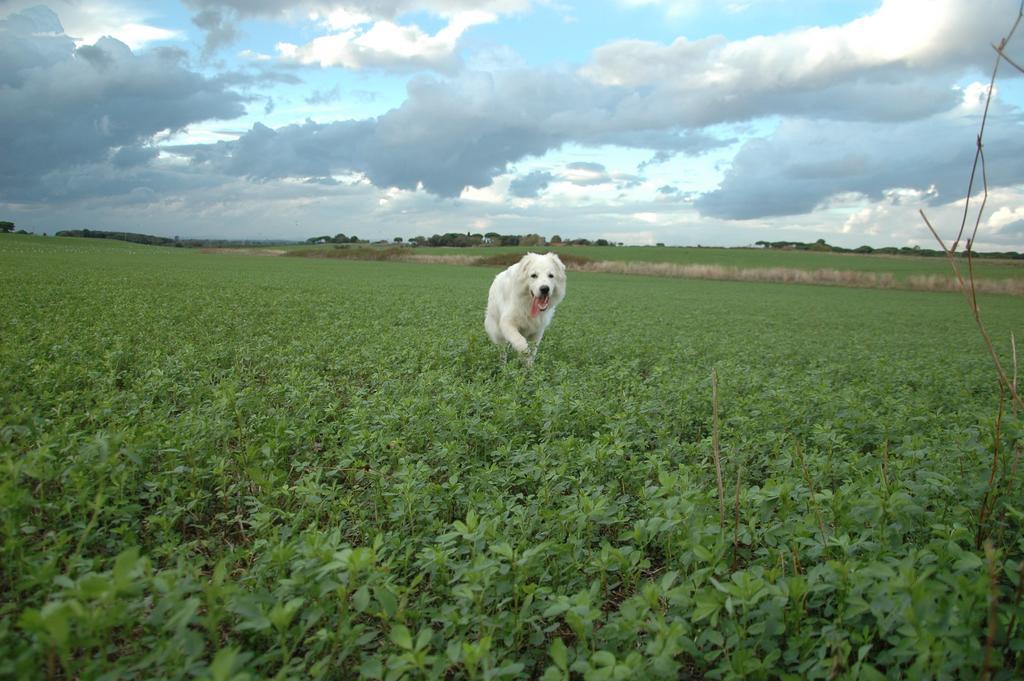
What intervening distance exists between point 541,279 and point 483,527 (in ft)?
23.2

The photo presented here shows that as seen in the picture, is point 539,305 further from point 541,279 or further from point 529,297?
point 541,279

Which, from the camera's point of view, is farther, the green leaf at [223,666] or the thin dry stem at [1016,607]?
the thin dry stem at [1016,607]

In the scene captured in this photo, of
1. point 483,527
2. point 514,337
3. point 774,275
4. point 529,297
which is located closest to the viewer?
point 483,527

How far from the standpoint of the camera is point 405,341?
9.74 meters

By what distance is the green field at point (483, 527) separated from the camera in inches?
81.0

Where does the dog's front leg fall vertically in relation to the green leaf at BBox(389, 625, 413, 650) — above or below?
above

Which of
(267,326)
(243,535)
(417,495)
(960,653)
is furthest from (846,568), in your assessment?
(267,326)

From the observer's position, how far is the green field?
2059mm

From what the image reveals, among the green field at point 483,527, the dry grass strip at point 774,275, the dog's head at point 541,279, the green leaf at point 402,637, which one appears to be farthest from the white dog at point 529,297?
the dry grass strip at point 774,275

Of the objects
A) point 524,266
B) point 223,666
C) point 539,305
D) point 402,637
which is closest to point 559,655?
point 402,637

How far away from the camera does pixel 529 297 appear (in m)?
9.83

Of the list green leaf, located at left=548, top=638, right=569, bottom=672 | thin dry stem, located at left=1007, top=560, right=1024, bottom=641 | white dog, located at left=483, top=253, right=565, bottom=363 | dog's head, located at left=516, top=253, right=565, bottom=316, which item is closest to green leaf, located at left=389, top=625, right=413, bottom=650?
green leaf, located at left=548, top=638, right=569, bottom=672

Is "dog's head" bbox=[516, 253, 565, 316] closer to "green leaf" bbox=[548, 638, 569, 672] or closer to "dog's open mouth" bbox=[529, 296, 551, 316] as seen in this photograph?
"dog's open mouth" bbox=[529, 296, 551, 316]

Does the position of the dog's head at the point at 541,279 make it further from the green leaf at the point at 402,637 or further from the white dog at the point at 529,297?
the green leaf at the point at 402,637
